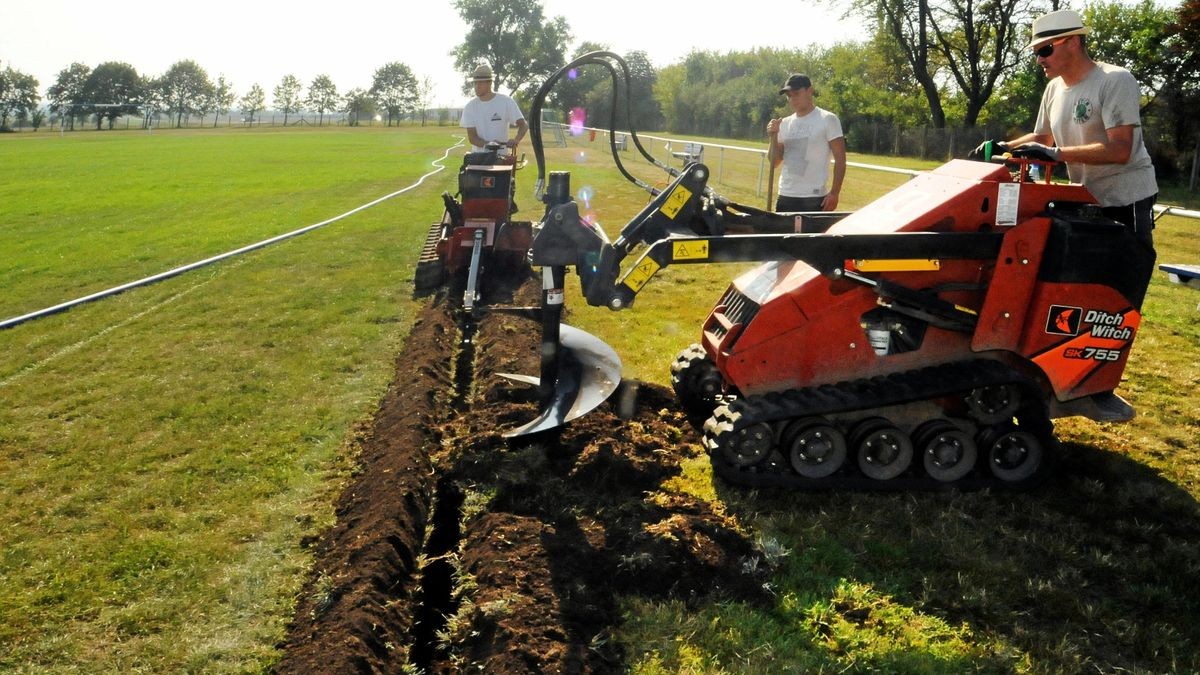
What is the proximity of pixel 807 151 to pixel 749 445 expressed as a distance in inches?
135

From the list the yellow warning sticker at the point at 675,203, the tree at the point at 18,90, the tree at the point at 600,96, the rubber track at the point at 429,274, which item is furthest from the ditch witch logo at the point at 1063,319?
the tree at the point at 18,90

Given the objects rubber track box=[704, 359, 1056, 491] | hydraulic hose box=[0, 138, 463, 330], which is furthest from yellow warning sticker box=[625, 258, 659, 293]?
hydraulic hose box=[0, 138, 463, 330]

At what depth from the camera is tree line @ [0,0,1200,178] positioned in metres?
31.0

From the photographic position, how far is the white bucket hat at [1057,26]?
4.53 m

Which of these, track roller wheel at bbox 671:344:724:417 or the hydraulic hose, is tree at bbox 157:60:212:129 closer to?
the hydraulic hose

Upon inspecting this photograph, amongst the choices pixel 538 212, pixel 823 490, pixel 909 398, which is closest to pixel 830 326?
pixel 909 398

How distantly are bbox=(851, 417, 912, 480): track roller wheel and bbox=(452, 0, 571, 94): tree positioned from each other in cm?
8220

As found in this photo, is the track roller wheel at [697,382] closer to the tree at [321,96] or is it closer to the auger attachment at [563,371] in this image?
the auger attachment at [563,371]

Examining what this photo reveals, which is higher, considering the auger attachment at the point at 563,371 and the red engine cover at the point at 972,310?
the red engine cover at the point at 972,310

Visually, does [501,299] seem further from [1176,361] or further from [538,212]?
[538,212]

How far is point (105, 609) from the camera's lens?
11.5 feet

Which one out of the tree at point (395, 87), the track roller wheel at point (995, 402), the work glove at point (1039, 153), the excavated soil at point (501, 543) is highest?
the tree at point (395, 87)

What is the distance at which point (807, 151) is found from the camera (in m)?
7.09

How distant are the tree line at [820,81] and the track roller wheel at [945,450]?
10.4ft
